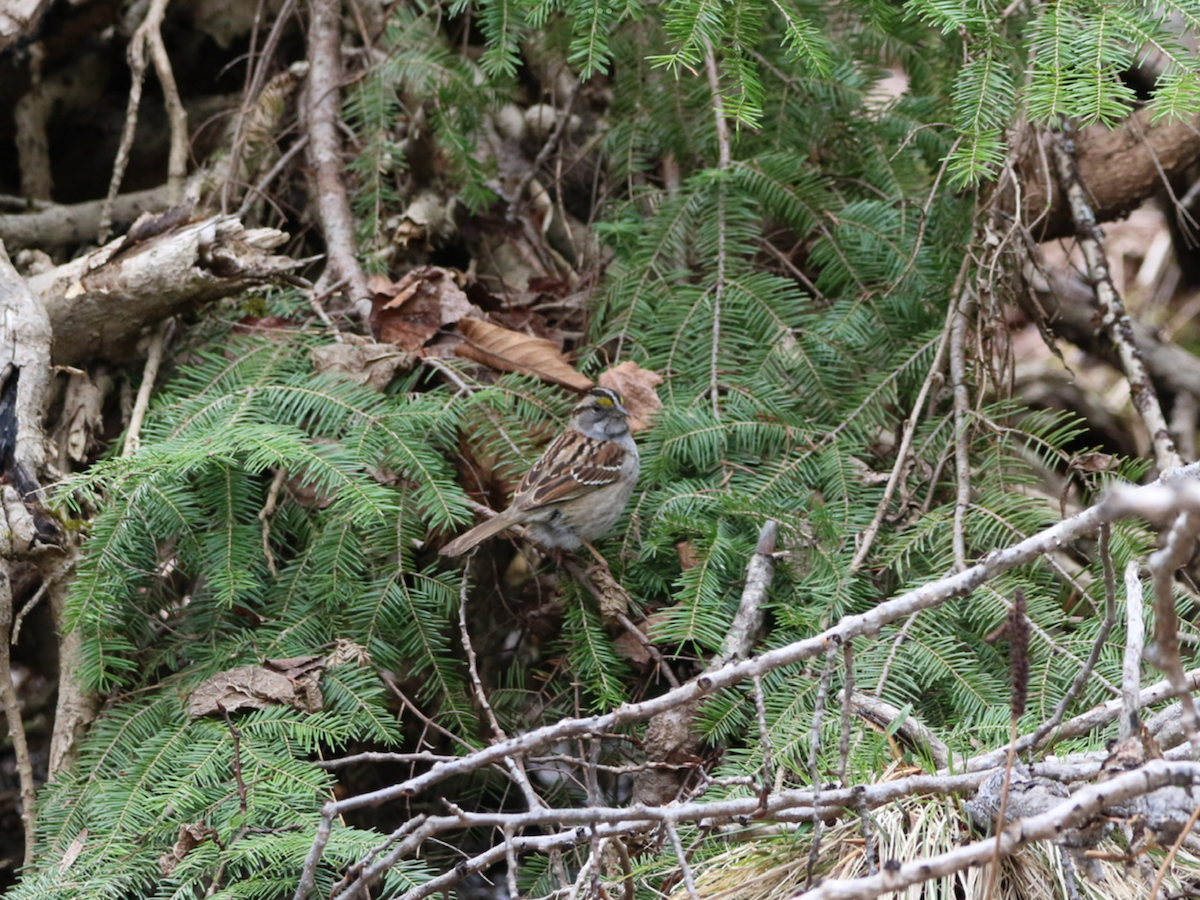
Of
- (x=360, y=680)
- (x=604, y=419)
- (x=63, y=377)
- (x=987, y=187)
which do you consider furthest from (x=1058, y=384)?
(x=63, y=377)

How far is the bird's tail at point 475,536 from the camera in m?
2.67

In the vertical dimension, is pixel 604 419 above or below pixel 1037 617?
above

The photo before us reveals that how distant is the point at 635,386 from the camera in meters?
3.12

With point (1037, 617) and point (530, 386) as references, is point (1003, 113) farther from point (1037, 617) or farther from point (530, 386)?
point (530, 386)

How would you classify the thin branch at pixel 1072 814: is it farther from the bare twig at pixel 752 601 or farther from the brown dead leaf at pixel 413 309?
the brown dead leaf at pixel 413 309

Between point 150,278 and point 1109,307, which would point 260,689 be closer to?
point 150,278

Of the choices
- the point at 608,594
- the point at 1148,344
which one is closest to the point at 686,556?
the point at 608,594

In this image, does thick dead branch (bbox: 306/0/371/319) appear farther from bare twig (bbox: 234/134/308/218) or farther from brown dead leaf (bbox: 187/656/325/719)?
brown dead leaf (bbox: 187/656/325/719)

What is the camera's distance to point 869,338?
10.2 ft

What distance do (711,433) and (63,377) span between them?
70.7 inches

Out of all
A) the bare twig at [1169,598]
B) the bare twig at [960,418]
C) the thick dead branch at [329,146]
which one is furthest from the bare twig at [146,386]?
the bare twig at [1169,598]

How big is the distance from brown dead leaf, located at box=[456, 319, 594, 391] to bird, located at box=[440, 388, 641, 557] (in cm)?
10

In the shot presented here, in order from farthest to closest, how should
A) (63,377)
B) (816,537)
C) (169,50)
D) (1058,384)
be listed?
(1058,384) → (169,50) → (63,377) → (816,537)

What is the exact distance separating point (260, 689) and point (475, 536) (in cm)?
66
